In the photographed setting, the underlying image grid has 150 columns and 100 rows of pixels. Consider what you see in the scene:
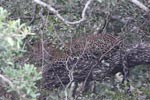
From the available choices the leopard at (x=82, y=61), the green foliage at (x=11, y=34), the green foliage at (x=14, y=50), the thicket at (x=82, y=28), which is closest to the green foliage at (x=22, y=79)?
the green foliage at (x=14, y=50)

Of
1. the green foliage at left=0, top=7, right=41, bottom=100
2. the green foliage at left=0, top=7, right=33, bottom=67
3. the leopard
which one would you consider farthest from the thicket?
the green foliage at left=0, top=7, right=33, bottom=67

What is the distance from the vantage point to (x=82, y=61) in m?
3.74

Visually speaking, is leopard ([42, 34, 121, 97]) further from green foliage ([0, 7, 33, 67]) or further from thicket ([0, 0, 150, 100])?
green foliage ([0, 7, 33, 67])

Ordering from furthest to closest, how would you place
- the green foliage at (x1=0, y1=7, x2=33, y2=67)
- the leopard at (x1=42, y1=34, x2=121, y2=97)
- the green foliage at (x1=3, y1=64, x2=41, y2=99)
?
the leopard at (x1=42, y1=34, x2=121, y2=97) < the green foliage at (x1=3, y1=64, x2=41, y2=99) < the green foliage at (x1=0, y1=7, x2=33, y2=67)

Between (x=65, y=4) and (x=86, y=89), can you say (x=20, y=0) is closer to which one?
(x=65, y=4)

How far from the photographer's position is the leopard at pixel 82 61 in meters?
3.69

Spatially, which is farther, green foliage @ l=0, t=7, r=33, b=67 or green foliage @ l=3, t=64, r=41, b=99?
green foliage @ l=3, t=64, r=41, b=99

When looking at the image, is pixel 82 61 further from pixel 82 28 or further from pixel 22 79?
pixel 22 79

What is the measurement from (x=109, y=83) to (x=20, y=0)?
3.70ft

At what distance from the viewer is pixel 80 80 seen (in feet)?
12.8

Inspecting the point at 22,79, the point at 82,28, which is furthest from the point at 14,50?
the point at 82,28

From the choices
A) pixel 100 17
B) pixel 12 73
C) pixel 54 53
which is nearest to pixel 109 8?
pixel 100 17

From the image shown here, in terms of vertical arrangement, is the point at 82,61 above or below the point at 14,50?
below

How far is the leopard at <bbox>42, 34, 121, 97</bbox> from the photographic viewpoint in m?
3.69
